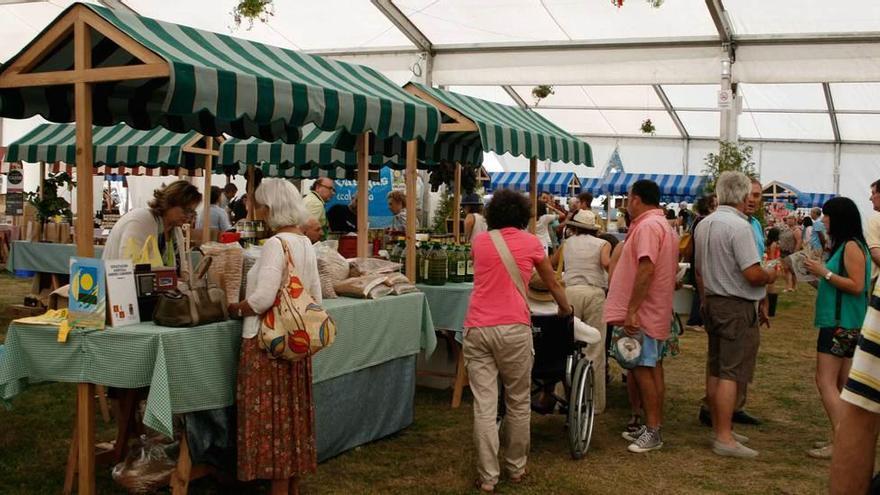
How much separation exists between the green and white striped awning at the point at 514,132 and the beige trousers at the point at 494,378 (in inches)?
90.9

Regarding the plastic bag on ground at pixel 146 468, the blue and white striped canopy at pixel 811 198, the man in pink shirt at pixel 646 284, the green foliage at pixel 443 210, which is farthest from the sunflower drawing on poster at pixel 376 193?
the blue and white striped canopy at pixel 811 198

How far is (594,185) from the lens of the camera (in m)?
24.2

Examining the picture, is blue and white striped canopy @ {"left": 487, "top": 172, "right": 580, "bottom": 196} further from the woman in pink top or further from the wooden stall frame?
the wooden stall frame

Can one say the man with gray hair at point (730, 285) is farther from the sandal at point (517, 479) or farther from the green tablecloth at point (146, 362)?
the green tablecloth at point (146, 362)

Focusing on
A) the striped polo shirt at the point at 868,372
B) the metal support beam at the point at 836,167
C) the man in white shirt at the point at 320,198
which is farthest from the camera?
the metal support beam at the point at 836,167

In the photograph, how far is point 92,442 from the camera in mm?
3768

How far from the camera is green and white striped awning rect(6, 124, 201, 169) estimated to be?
928 cm

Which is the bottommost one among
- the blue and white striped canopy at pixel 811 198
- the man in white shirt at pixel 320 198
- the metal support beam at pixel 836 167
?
the man in white shirt at pixel 320 198

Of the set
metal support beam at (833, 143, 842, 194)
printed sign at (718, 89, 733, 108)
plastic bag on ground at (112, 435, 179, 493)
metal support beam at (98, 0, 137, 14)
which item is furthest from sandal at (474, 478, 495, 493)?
metal support beam at (833, 143, 842, 194)

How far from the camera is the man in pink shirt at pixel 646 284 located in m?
4.78

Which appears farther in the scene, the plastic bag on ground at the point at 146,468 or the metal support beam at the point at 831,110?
the metal support beam at the point at 831,110

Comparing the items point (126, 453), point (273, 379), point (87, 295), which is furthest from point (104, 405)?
point (273, 379)

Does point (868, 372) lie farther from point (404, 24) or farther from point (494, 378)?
point (404, 24)

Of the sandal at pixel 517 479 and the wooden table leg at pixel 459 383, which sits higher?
the wooden table leg at pixel 459 383
